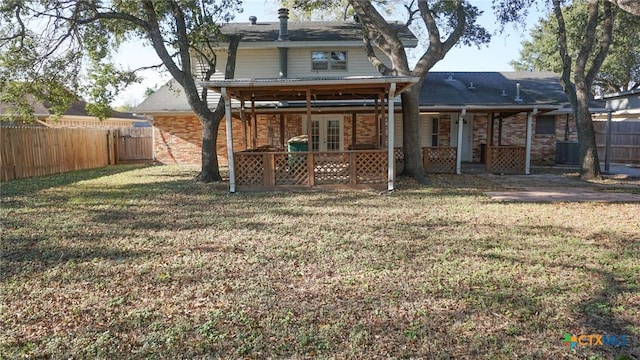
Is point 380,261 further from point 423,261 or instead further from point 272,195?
point 272,195

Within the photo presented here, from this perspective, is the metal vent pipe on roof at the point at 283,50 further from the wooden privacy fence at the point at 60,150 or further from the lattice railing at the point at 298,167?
the wooden privacy fence at the point at 60,150

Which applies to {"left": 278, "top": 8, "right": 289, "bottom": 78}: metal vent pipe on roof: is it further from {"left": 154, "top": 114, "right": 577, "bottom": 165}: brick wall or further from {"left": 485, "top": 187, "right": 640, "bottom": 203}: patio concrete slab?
{"left": 485, "top": 187, "right": 640, "bottom": 203}: patio concrete slab

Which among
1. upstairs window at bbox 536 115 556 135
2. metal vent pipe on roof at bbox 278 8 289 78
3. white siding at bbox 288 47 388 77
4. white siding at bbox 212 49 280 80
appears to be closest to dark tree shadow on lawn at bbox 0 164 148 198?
white siding at bbox 212 49 280 80

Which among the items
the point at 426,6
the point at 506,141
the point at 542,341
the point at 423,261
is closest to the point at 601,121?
the point at 506,141

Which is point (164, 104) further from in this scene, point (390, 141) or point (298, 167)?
point (390, 141)

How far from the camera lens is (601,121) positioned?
19062 millimetres

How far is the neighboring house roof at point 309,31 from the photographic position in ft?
53.0

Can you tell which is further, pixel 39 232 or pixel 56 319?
pixel 39 232

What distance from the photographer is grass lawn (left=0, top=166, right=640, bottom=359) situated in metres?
3.03

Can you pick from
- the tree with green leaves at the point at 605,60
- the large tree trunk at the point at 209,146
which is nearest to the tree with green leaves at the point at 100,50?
the large tree trunk at the point at 209,146

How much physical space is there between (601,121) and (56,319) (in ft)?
72.9

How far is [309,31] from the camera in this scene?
1725 centimetres

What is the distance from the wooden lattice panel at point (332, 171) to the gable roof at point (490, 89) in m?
6.48

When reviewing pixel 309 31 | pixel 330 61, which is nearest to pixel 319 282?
pixel 330 61
